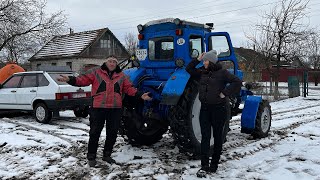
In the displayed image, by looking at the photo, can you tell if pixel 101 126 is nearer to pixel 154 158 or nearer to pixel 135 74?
pixel 154 158

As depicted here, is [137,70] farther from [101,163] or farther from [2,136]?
[2,136]

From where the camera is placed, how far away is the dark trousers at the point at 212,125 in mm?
5047

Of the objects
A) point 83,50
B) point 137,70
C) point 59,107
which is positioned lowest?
point 59,107

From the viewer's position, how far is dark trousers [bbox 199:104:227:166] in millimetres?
5047

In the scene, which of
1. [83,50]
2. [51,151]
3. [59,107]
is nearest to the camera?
[51,151]

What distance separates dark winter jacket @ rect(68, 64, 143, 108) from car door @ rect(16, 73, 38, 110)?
5.43m

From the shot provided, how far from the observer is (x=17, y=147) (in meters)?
6.93

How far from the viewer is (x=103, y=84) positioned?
545 cm

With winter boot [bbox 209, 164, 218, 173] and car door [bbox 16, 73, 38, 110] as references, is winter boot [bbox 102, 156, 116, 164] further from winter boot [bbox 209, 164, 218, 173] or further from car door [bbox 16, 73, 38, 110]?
car door [bbox 16, 73, 38, 110]

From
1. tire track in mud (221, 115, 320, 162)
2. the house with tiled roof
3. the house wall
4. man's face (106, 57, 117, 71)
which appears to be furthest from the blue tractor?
the house wall

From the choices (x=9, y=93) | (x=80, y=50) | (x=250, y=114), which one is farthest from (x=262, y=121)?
(x=80, y=50)

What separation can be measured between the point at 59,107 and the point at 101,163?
15.5 feet

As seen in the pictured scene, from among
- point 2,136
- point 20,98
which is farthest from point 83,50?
point 2,136

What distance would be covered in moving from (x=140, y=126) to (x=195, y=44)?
189cm
